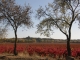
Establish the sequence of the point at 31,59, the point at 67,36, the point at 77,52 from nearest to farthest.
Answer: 1. the point at 31,59
2. the point at 67,36
3. the point at 77,52

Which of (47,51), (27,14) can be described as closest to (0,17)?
(27,14)

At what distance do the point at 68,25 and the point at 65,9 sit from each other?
1.92 m

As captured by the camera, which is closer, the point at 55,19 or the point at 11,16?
the point at 55,19

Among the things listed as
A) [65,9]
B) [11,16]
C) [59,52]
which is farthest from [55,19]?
[11,16]

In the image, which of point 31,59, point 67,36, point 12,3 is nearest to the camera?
point 31,59

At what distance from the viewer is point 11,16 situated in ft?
97.9

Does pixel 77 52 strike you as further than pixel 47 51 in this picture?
No

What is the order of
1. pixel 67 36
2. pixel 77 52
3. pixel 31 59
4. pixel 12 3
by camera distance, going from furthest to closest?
pixel 12 3 < pixel 77 52 < pixel 67 36 < pixel 31 59

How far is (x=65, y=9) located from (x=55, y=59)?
236 inches

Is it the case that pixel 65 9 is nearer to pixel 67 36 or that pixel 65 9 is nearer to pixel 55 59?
pixel 67 36

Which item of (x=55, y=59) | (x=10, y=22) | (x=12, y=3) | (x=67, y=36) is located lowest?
(x=55, y=59)

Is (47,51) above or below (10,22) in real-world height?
below

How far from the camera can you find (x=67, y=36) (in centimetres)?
2639

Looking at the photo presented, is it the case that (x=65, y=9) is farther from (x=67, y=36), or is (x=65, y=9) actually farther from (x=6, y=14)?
(x=6, y=14)
